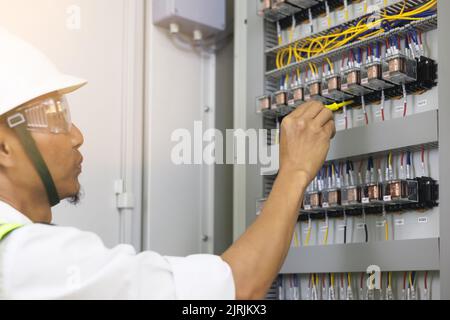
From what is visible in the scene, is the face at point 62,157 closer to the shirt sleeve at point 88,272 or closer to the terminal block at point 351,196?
the shirt sleeve at point 88,272

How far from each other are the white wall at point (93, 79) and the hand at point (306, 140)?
0.94 metres

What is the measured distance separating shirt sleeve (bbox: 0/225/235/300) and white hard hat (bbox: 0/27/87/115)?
0.35 metres

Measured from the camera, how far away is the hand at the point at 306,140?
1.64 meters

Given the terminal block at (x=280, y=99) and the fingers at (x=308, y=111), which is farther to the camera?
the terminal block at (x=280, y=99)

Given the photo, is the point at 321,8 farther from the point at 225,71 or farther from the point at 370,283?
the point at 370,283

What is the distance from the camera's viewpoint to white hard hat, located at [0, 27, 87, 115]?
62.4 inches

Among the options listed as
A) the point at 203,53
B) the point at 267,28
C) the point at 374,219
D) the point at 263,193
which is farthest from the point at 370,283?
the point at 203,53

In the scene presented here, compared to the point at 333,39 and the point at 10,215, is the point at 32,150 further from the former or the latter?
the point at 333,39

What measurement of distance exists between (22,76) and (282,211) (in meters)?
0.68

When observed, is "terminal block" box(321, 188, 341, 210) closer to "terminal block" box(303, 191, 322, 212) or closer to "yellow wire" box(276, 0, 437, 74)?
"terminal block" box(303, 191, 322, 212)

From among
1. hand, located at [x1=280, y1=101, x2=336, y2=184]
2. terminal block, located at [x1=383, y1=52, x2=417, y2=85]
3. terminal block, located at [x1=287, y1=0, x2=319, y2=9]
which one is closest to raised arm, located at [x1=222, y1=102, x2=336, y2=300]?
hand, located at [x1=280, y1=101, x2=336, y2=184]

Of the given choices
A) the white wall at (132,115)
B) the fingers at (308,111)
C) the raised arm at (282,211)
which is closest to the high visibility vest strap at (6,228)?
the raised arm at (282,211)

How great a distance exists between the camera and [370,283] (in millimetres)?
2098

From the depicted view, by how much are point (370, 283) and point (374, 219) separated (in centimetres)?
20
